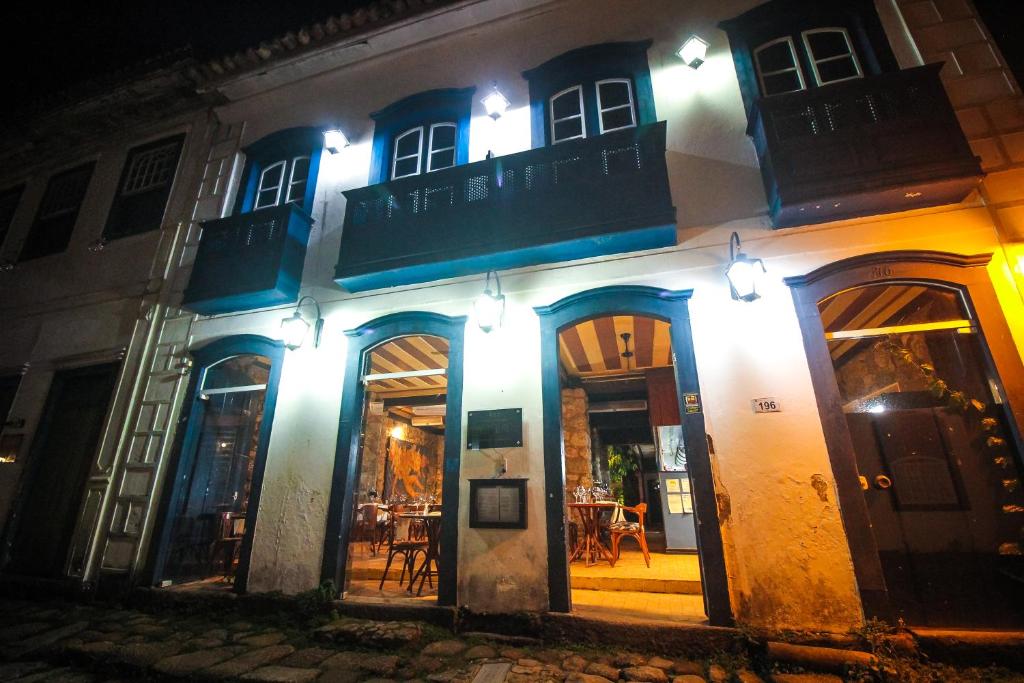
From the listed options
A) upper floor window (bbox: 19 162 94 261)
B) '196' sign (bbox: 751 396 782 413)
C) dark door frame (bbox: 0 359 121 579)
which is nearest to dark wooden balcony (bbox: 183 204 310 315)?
dark door frame (bbox: 0 359 121 579)

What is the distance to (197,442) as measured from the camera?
22.4ft

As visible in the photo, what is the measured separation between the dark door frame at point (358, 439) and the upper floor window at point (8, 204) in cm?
990

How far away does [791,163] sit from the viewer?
5098 millimetres

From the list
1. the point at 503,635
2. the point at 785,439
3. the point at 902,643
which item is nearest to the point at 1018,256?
the point at 785,439

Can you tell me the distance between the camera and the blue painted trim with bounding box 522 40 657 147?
6605 mm

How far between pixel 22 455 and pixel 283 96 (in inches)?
304

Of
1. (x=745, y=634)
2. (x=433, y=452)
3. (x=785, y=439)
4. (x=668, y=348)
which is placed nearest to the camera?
(x=745, y=634)

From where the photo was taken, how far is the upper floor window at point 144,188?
8602 mm

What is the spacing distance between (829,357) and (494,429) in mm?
3756

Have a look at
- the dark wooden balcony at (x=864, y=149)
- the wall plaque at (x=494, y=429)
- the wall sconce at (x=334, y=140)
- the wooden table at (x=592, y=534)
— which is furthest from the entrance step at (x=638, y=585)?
the wall sconce at (x=334, y=140)

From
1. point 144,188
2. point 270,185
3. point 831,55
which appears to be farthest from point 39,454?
point 831,55

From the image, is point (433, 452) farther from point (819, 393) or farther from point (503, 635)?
point (819, 393)

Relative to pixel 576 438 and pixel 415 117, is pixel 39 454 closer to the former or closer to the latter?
pixel 415 117

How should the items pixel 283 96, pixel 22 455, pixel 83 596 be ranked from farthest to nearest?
1. pixel 283 96
2. pixel 22 455
3. pixel 83 596
